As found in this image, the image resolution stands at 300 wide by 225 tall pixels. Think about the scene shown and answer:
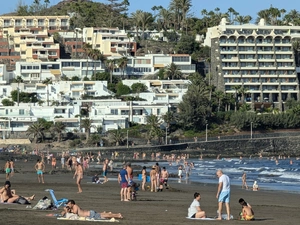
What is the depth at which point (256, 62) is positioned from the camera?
129750 millimetres

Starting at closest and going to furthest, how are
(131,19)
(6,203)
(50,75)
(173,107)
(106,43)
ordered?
(6,203) < (173,107) < (50,75) < (106,43) < (131,19)

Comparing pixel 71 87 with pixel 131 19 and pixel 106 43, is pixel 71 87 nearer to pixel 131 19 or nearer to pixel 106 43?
pixel 106 43

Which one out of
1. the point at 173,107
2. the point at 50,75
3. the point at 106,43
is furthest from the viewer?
the point at 106,43

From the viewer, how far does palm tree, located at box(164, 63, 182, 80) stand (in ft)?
422

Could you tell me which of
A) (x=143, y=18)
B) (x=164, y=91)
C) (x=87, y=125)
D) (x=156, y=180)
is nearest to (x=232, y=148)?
(x=87, y=125)

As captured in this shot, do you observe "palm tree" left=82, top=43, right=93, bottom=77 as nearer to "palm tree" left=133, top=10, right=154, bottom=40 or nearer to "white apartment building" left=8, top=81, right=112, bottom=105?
"white apartment building" left=8, top=81, right=112, bottom=105

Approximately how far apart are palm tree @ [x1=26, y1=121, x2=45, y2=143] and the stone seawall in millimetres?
8209

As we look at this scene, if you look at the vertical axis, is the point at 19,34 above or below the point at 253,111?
above

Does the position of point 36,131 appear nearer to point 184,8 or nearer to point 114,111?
point 114,111

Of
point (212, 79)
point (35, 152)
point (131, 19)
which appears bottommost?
point (35, 152)

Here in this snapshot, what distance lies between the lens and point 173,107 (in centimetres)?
11556

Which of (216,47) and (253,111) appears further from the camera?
(216,47)

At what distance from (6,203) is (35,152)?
65220mm

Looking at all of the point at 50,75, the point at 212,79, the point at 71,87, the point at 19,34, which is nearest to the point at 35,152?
the point at 71,87
